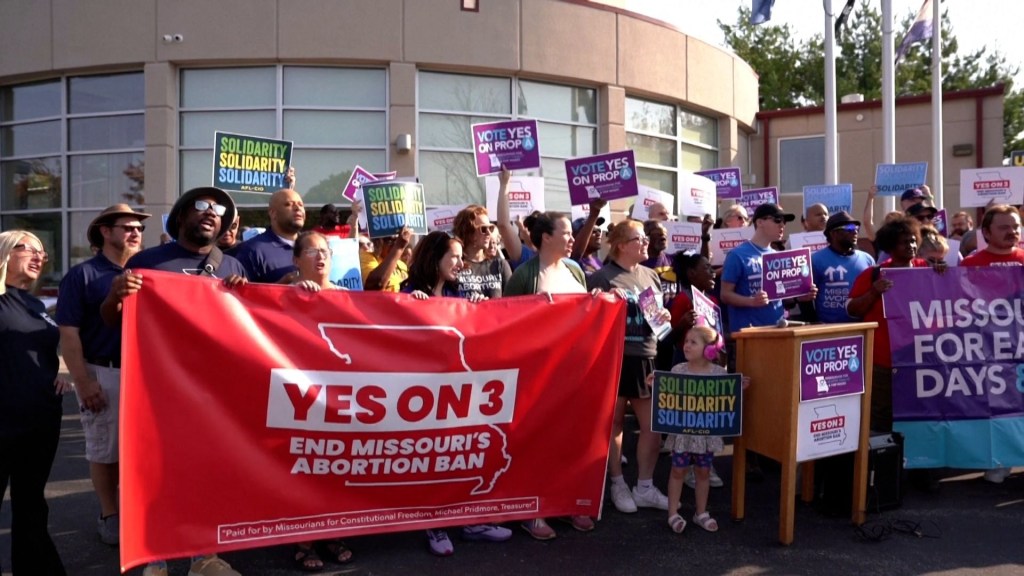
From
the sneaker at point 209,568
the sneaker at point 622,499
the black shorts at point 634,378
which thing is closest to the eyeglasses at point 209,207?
the sneaker at point 209,568


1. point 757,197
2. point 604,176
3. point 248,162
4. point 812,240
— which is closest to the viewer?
point 248,162

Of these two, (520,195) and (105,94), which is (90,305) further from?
(105,94)

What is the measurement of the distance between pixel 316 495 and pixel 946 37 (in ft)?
153

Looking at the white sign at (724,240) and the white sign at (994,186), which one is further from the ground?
the white sign at (994,186)

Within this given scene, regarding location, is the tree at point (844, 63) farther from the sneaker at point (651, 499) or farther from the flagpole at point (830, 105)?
the sneaker at point (651, 499)

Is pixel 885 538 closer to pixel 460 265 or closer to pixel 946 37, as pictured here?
pixel 460 265

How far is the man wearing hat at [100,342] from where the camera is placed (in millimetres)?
4449

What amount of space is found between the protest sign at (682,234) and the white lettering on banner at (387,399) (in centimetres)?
395

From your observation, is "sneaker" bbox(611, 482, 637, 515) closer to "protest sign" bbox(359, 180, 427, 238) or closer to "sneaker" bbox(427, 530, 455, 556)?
"sneaker" bbox(427, 530, 455, 556)

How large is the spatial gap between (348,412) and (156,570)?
125 cm

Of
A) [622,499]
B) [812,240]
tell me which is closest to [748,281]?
[622,499]

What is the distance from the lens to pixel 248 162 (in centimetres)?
761

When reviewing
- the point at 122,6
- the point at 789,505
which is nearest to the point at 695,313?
the point at 789,505

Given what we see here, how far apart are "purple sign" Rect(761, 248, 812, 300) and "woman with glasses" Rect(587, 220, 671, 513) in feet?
3.08
